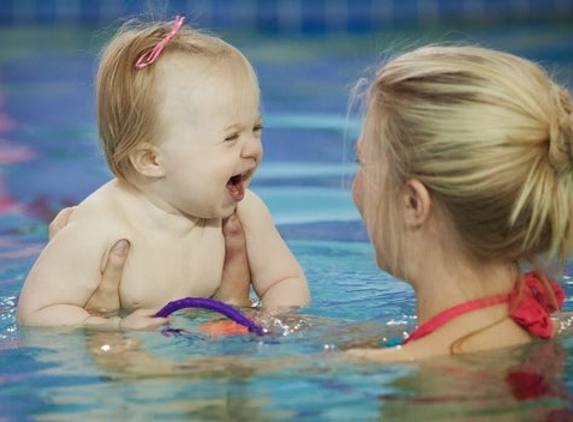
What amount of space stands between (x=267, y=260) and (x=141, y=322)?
0.48 meters

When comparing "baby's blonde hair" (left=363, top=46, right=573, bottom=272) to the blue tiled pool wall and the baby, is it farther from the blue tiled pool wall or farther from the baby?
the blue tiled pool wall

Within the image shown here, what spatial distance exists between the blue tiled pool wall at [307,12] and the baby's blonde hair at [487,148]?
6.36 metres

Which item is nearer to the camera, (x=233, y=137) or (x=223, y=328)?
(x=223, y=328)

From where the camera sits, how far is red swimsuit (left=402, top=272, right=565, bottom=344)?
108 inches

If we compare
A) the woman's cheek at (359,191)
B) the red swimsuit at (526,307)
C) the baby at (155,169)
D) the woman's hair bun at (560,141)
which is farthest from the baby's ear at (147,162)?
the woman's hair bun at (560,141)

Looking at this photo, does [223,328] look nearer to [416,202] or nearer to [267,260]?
[267,260]

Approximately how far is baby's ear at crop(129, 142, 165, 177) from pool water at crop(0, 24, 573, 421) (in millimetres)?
329

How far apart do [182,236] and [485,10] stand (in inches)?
238

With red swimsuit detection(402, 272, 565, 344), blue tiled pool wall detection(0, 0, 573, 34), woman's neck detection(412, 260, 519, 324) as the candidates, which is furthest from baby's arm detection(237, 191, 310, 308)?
blue tiled pool wall detection(0, 0, 573, 34)

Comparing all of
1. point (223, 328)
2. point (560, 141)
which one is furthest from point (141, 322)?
point (560, 141)

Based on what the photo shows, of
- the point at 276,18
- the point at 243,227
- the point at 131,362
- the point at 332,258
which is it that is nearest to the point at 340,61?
the point at 276,18

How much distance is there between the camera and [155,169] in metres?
3.34

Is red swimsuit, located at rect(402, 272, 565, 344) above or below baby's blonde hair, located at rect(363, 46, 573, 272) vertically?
below

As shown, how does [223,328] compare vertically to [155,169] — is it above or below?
below
